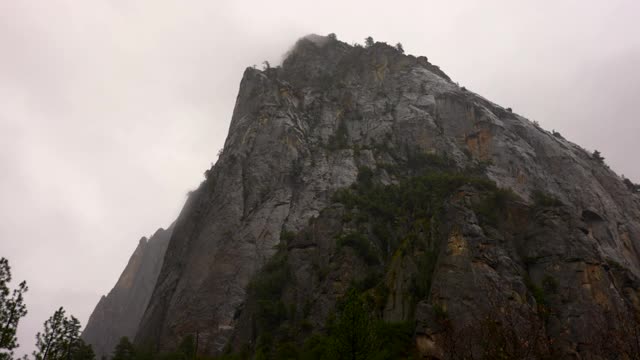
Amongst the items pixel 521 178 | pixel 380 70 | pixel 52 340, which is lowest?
pixel 52 340

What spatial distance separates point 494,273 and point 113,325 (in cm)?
11920

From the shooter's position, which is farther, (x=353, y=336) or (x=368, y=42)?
(x=368, y=42)

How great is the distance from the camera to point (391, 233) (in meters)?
68.3

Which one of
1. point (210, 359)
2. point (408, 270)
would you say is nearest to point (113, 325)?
point (210, 359)

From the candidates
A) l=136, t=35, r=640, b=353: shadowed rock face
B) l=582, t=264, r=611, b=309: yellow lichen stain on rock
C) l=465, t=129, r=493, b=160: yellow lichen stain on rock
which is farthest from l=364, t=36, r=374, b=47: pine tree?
l=582, t=264, r=611, b=309: yellow lichen stain on rock

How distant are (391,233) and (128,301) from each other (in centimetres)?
10166

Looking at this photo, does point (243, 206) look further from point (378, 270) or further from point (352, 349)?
point (352, 349)

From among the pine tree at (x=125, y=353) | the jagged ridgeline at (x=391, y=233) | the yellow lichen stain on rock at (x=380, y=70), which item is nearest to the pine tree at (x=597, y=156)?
the jagged ridgeline at (x=391, y=233)

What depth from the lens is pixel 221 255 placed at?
74.1 m

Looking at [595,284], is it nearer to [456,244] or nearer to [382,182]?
[456,244]

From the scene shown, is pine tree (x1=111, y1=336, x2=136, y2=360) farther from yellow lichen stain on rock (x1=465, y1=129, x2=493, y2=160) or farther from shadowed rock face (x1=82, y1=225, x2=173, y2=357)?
yellow lichen stain on rock (x1=465, y1=129, x2=493, y2=160)

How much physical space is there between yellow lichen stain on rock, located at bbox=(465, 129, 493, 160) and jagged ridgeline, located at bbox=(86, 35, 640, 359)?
325mm

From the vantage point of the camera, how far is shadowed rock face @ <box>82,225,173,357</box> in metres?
131

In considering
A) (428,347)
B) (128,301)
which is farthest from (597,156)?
(128,301)
